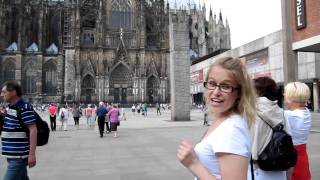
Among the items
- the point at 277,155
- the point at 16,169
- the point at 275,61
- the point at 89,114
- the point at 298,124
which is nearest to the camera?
the point at 277,155

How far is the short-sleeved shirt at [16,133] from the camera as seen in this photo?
4449 millimetres

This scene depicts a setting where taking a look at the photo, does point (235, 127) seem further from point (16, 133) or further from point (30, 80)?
point (30, 80)

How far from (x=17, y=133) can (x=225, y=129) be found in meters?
3.09

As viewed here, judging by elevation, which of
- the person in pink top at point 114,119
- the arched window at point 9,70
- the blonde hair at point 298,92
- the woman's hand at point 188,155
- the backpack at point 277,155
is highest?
the arched window at point 9,70

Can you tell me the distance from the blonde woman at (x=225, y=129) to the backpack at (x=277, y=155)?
91 cm

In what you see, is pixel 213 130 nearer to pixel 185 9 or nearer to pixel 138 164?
pixel 138 164

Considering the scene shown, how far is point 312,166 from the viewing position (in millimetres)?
8250

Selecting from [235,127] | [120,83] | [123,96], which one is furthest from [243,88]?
[120,83]

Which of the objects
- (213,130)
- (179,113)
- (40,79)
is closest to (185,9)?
(40,79)

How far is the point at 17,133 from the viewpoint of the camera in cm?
449

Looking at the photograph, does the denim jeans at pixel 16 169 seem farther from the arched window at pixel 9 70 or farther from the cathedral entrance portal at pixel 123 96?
the arched window at pixel 9 70

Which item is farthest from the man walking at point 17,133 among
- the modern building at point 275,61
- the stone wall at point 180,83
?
the modern building at point 275,61

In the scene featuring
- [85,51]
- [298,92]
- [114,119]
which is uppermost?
[85,51]

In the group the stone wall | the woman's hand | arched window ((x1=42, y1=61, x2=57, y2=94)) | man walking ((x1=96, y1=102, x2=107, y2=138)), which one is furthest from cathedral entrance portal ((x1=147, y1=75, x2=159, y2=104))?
the woman's hand
